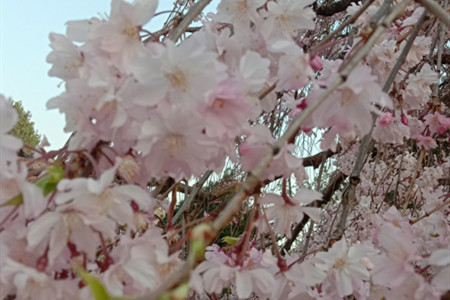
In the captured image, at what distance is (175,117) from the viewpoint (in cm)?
70

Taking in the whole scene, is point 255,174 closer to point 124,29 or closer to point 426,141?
point 124,29

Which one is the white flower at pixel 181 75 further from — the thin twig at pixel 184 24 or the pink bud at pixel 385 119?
the pink bud at pixel 385 119

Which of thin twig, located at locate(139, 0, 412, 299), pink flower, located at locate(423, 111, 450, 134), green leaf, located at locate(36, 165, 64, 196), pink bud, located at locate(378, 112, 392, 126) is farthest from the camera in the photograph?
pink flower, located at locate(423, 111, 450, 134)

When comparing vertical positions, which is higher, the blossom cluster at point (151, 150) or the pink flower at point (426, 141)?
the pink flower at point (426, 141)

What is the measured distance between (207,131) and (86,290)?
27 cm

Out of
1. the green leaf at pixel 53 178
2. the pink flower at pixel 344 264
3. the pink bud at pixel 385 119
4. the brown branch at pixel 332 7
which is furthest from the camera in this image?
the brown branch at pixel 332 7

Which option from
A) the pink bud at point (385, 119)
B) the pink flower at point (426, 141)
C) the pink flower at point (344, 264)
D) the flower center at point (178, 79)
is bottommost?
the pink flower at point (344, 264)

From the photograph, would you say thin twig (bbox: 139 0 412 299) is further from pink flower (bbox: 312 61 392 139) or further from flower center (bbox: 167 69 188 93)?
flower center (bbox: 167 69 188 93)

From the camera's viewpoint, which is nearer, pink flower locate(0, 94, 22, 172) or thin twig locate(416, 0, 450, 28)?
pink flower locate(0, 94, 22, 172)

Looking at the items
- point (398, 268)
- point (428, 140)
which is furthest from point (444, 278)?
point (428, 140)

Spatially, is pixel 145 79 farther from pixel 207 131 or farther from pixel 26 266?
pixel 26 266

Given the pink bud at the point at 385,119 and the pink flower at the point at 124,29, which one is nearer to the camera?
the pink flower at the point at 124,29

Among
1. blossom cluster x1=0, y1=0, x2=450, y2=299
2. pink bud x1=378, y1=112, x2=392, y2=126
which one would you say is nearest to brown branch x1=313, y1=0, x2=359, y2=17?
pink bud x1=378, y1=112, x2=392, y2=126

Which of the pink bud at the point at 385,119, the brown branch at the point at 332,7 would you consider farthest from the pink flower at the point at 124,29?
the brown branch at the point at 332,7
